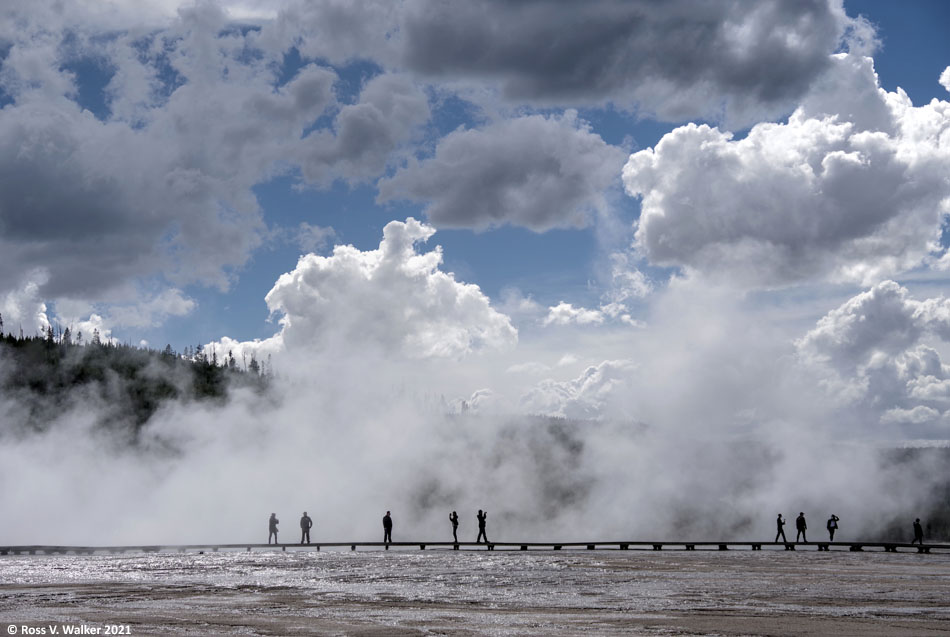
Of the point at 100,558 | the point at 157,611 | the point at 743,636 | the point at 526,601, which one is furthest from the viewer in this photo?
the point at 100,558

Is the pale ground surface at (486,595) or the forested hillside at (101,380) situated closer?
the pale ground surface at (486,595)

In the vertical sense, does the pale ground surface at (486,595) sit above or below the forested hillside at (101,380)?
below

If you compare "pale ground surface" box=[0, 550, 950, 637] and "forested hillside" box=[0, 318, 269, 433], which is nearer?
"pale ground surface" box=[0, 550, 950, 637]

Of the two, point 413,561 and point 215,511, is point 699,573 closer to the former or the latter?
point 413,561

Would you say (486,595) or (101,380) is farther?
(101,380)

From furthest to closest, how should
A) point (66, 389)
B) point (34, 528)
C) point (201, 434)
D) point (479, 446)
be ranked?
point (66, 389), point (479, 446), point (201, 434), point (34, 528)

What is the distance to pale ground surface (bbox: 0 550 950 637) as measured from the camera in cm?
1792

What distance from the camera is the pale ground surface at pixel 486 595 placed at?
17922 millimetres

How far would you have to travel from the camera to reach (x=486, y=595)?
2403 centimetres

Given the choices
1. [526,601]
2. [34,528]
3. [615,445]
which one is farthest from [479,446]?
[526,601]

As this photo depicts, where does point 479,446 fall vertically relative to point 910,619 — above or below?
above

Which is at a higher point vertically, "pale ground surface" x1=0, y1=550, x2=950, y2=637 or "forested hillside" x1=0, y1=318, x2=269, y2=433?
"forested hillside" x1=0, y1=318, x2=269, y2=433

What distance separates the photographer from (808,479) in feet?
316

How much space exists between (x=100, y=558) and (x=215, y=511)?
30.4 metres
